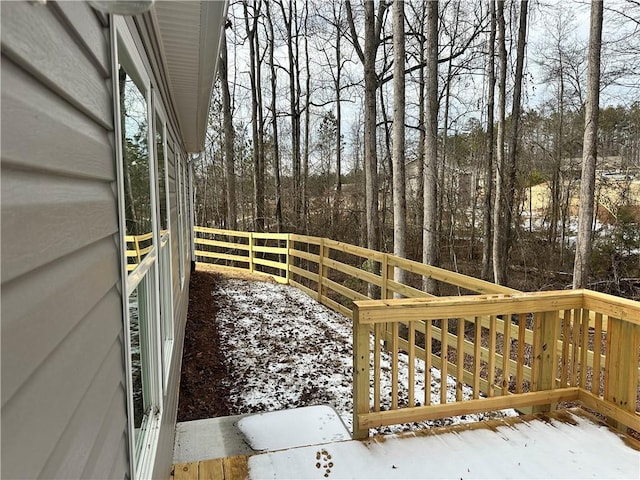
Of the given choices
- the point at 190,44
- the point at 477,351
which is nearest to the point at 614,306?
the point at 477,351

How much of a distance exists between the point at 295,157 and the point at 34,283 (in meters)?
17.0

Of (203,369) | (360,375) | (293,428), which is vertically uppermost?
(360,375)

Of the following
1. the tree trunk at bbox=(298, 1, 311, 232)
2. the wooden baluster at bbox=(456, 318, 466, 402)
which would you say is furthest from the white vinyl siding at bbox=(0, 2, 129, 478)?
the tree trunk at bbox=(298, 1, 311, 232)

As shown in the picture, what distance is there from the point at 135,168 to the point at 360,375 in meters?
1.91

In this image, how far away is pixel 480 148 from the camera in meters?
18.4

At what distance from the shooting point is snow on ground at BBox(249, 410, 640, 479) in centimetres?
238

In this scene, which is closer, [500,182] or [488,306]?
[488,306]

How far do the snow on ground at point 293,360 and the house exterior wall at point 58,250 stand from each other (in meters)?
3.08

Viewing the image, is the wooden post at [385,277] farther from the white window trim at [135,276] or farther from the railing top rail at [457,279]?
the white window trim at [135,276]

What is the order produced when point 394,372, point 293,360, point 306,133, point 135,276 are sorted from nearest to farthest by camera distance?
point 135,276 < point 394,372 < point 293,360 < point 306,133

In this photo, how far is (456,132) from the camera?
19.1m

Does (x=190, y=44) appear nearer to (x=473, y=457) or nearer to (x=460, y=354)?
(x=460, y=354)

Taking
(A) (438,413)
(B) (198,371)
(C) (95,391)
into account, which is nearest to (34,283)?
(C) (95,391)

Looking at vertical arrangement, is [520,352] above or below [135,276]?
below
